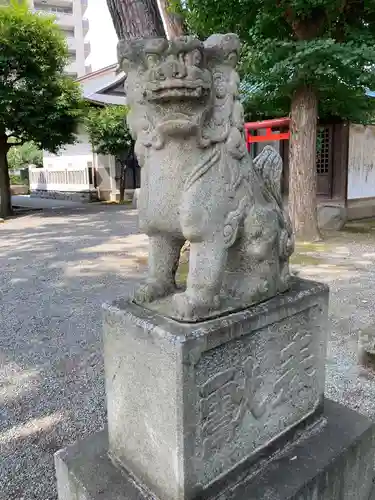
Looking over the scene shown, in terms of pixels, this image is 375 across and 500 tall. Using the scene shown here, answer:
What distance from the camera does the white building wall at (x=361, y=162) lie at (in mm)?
8477

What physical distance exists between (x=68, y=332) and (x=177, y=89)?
2745mm

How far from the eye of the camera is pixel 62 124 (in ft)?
35.4

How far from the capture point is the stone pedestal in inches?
49.0

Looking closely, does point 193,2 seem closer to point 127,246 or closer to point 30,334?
point 127,246

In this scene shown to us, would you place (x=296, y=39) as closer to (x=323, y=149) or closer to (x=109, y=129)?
(x=323, y=149)

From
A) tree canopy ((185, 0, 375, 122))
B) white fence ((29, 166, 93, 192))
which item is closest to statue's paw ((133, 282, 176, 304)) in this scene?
tree canopy ((185, 0, 375, 122))

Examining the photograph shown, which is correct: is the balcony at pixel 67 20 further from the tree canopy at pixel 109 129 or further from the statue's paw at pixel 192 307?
the statue's paw at pixel 192 307

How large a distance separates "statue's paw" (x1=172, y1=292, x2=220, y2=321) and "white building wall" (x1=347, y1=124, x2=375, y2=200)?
8.05m

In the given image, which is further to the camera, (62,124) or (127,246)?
(62,124)

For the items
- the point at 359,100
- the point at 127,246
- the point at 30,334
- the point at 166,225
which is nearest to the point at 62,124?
the point at 127,246

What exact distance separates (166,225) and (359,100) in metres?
7.55

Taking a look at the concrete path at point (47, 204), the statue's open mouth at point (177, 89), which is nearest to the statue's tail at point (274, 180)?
the statue's open mouth at point (177, 89)

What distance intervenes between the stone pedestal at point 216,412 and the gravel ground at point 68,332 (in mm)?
564

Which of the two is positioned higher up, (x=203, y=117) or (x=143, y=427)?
(x=203, y=117)
